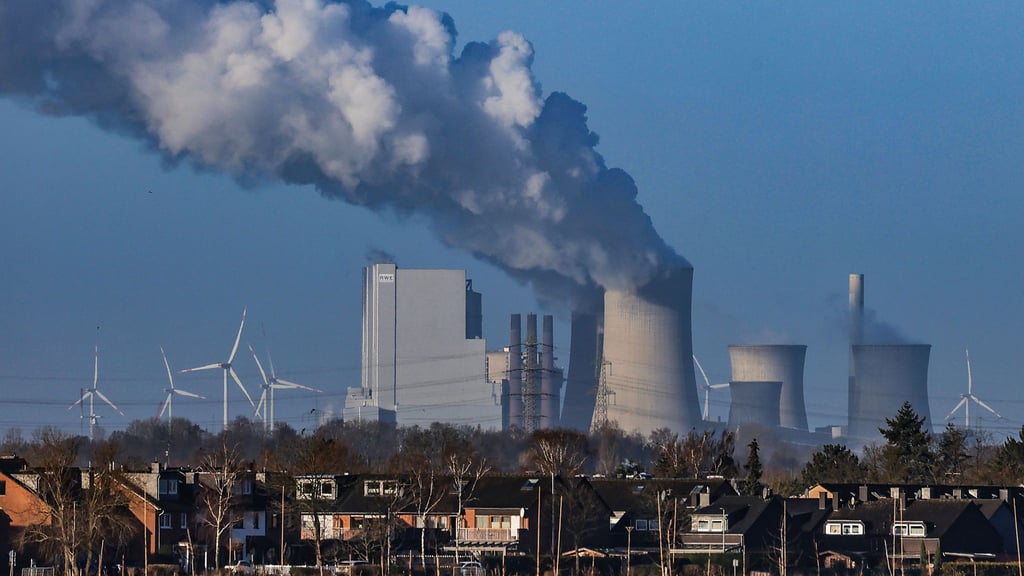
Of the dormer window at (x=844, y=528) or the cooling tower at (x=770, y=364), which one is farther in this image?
the cooling tower at (x=770, y=364)

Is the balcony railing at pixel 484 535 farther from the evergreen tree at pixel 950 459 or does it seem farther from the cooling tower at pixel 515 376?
the cooling tower at pixel 515 376

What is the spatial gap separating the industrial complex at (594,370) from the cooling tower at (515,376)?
10 cm

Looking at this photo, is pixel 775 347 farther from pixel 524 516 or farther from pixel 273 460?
pixel 524 516

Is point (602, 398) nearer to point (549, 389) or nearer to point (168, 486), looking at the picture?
point (549, 389)

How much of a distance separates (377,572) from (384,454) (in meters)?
63.4

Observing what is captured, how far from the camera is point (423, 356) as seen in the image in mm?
120250

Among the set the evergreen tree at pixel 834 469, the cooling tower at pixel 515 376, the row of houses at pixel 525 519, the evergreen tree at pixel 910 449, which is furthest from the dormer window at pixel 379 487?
the cooling tower at pixel 515 376

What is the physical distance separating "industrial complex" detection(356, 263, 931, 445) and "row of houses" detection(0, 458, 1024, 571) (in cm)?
3453

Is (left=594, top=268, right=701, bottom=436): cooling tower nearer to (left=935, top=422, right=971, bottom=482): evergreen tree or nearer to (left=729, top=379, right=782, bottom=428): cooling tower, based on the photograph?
(left=729, top=379, right=782, bottom=428): cooling tower

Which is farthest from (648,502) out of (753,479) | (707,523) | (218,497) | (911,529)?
(218,497)

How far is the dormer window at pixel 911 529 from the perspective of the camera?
44372 mm

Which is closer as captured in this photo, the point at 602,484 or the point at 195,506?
the point at 195,506

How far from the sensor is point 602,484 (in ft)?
159

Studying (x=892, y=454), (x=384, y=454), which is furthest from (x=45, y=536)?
(x=384, y=454)
